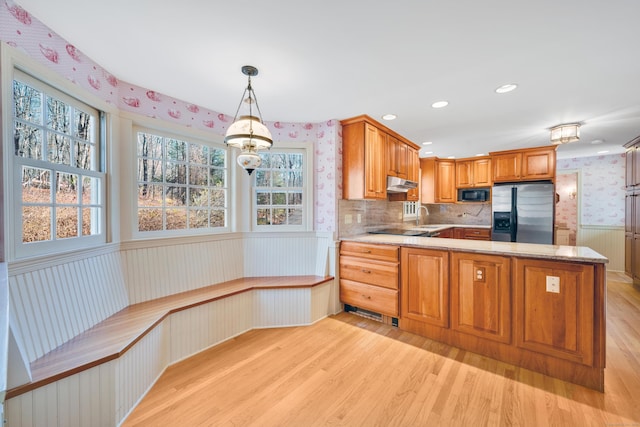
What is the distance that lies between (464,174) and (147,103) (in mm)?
5443

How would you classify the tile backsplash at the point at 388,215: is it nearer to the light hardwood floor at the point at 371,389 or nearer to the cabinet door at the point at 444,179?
the cabinet door at the point at 444,179

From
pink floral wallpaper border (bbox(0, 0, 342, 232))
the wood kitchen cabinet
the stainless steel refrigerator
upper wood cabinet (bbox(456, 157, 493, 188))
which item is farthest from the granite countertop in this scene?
upper wood cabinet (bbox(456, 157, 493, 188))

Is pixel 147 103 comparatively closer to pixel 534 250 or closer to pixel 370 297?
pixel 370 297

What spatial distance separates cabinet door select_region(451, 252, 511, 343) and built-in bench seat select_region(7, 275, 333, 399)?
4.69 feet

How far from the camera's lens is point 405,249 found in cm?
265

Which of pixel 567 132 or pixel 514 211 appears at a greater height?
pixel 567 132

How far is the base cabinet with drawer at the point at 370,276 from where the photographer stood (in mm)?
2730

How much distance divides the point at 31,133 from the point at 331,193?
96.5 inches

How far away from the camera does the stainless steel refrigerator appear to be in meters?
4.05

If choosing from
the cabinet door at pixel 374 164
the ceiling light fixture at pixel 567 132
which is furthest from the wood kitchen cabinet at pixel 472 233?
the cabinet door at pixel 374 164

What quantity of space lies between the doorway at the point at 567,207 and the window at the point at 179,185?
632 centimetres

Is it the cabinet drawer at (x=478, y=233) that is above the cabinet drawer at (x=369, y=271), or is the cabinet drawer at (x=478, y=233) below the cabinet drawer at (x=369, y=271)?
above

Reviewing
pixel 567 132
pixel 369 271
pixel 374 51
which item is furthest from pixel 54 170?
pixel 567 132

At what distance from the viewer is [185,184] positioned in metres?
2.68
